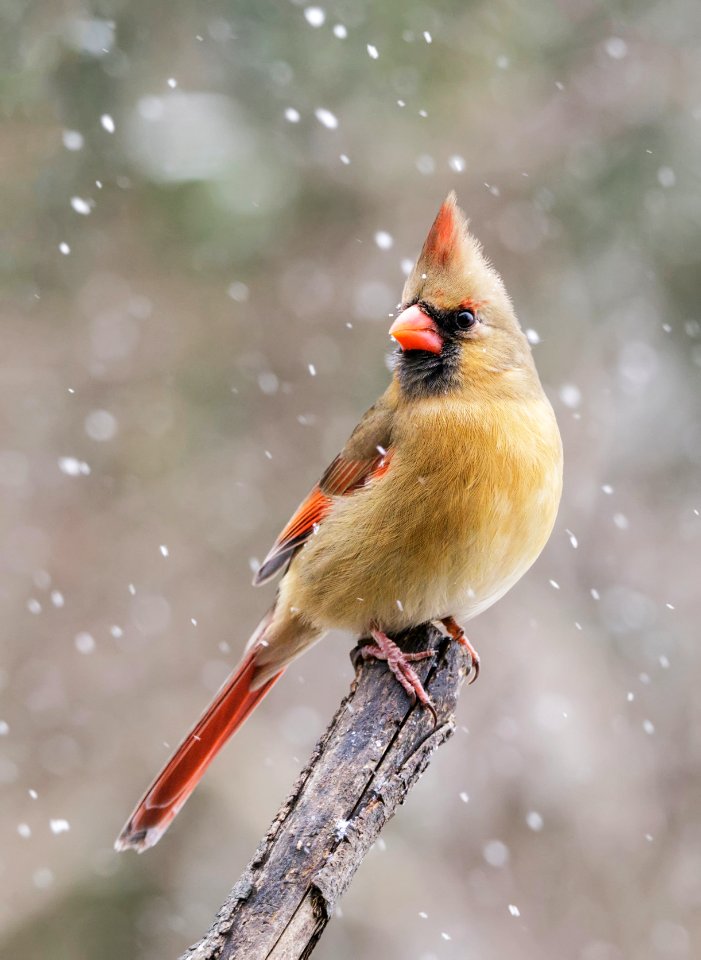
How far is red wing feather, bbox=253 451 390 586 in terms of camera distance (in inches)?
107

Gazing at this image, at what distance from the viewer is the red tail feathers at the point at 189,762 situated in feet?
8.77

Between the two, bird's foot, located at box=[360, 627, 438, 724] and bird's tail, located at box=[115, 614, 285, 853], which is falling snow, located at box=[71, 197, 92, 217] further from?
bird's foot, located at box=[360, 627, 438, 724]

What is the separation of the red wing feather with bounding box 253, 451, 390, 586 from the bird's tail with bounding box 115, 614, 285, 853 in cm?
17

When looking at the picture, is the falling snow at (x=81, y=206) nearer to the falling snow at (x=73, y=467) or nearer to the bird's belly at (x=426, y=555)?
the falling snow at (x=73, y=467)

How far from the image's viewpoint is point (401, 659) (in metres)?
2.40

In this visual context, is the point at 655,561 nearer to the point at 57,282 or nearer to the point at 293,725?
the point at 293,725

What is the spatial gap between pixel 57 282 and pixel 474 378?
234cm

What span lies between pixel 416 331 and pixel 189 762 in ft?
3.68

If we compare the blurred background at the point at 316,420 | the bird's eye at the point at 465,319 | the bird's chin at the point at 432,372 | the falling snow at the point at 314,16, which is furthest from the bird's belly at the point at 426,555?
Answer: the falling snow at the point at 314,16

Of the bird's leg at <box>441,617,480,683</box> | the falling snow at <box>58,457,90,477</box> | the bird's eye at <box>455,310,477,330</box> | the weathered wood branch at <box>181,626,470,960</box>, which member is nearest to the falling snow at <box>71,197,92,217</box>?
the falling snow at <box>58,457,90,477</box>

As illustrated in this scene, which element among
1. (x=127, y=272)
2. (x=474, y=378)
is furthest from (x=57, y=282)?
(x=474, y=378)

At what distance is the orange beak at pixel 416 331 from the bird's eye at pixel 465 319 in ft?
0.18

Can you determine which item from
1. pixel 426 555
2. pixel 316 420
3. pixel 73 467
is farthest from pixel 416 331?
pixel 73 467

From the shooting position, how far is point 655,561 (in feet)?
15.5
